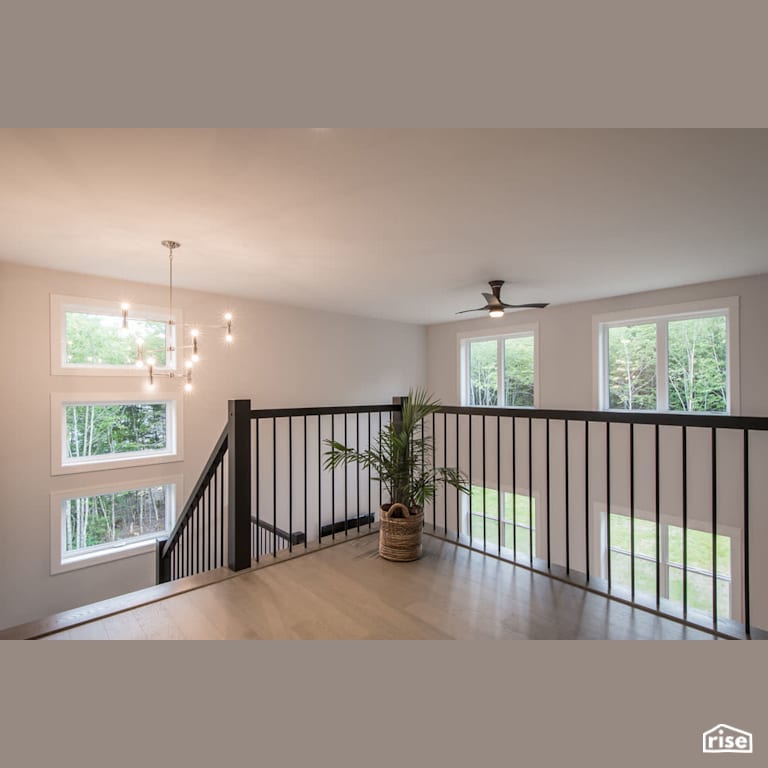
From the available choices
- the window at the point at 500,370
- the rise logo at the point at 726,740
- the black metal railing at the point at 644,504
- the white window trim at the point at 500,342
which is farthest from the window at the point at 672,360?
the rise logo at the point at 726,740

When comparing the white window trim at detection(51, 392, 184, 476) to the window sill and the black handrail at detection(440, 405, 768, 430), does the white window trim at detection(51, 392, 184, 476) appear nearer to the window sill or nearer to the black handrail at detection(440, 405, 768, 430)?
the window sill

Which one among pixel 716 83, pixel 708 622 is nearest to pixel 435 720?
pixel 708 622

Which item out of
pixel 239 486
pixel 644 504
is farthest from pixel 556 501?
pixel 239 486

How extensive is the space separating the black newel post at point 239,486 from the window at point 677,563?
12.5ft

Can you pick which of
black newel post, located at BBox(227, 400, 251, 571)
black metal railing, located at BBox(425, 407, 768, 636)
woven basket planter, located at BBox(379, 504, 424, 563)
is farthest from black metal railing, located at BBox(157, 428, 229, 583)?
black metal railing, located at BBox(425, 407, 768, 636)

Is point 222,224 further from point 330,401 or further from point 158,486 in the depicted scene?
point 330,401

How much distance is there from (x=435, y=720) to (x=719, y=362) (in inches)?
196

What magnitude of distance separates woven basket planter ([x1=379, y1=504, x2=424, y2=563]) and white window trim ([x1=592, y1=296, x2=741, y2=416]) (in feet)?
12.0

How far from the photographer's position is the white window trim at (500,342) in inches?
232

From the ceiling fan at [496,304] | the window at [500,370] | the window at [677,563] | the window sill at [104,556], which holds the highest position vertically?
the ceiling fan at [496,304]

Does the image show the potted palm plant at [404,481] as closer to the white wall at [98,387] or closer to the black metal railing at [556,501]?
the black metal railing at [556,501]

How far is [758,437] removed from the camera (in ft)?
13.3

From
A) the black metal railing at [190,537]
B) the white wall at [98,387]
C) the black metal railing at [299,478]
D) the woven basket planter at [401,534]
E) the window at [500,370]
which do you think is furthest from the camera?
the window at [500,370]

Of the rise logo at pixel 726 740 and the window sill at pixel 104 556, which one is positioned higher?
the rise logo at pixel 726 740
